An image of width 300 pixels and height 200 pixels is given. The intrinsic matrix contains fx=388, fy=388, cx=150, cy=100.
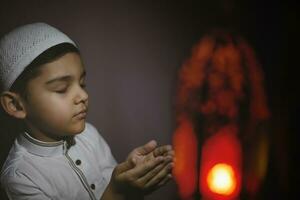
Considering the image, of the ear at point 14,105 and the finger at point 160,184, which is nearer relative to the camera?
the ear at point 14,105

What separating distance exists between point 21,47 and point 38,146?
33cm

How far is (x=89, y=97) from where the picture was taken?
148cm

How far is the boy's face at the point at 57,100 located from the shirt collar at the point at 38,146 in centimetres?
3

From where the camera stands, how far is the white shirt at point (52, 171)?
4.12 feet

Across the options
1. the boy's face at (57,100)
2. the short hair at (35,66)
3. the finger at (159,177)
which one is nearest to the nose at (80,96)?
the boy's face at (57,100)

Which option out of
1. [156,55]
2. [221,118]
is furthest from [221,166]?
[156,55]

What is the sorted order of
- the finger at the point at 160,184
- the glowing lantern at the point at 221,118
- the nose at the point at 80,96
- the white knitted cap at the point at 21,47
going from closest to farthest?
the white knitted cap at the point at 21,47
the nose at the point at 80,96
the finger at the point at 160,184
the glowing lantern at the point at 221,118

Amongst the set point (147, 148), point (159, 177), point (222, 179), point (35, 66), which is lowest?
point (222, 179)

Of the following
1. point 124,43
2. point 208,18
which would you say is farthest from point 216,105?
point 124,43

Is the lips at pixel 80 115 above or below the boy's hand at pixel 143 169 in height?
above

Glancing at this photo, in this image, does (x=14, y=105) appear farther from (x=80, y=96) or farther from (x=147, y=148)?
A: (x=147, y=148)

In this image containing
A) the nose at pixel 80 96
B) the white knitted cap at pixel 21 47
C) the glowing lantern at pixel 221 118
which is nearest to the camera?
the white knitted cap at pixel 21 47

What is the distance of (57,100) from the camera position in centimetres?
130

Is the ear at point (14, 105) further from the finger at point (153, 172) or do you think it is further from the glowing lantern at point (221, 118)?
the glowing lantern at point (221, 118)
